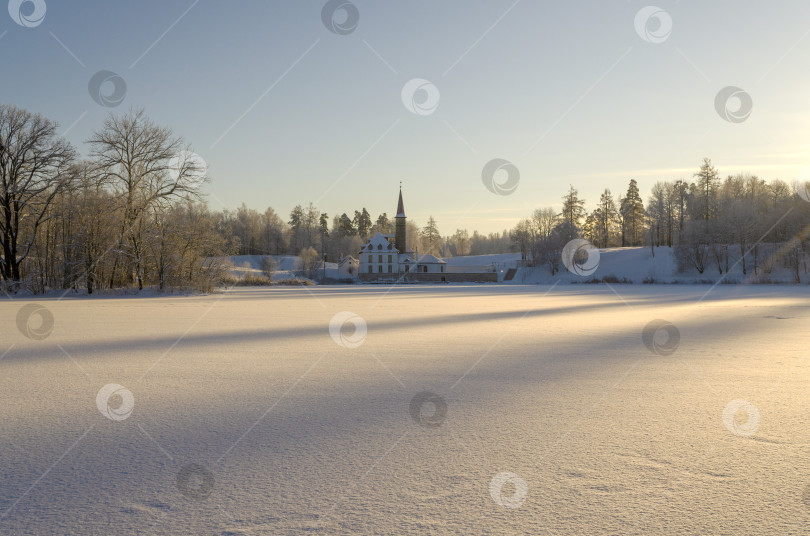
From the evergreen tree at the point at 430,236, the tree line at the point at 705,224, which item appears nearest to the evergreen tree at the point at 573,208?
the tree line at the point at 705,224

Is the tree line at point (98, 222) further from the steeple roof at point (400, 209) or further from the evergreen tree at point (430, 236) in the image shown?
the evergreen tree at point (430, 236)

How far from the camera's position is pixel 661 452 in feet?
15.0

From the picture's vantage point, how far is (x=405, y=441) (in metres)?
4.91

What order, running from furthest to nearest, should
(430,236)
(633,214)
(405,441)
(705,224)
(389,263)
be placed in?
(430,236), (633,214), (389,263), (705,224), (405,441)

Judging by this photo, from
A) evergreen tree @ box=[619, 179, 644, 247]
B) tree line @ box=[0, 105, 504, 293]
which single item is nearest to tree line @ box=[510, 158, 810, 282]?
evergreen tree @ box=[619, 179, 644, 247]

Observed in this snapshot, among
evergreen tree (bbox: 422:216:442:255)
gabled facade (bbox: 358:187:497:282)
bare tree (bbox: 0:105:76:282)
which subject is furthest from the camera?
evergreen tree (bbox: 422:216:442:255)

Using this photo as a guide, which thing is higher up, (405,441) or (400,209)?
(400,209)

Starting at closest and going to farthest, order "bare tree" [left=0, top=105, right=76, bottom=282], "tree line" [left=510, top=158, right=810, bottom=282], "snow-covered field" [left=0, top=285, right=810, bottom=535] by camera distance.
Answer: "snow-covered field" [left=0, top=285, right=810, bottom=535] < "bare tree" [left=0, top=105, right=76, bottom=282] < "tree line" [left=510, top=158, right=810, bottom=282]

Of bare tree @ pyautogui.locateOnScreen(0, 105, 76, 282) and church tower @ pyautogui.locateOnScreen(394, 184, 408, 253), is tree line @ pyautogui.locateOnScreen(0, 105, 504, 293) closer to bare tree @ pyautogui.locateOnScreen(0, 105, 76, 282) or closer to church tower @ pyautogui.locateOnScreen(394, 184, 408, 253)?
bare tree @ pyautogui.locateOnScreen(0, 105, 76, 282)

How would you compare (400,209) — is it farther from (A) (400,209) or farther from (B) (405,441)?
(B) (405,441)

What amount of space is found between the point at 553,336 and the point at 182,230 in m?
30.4

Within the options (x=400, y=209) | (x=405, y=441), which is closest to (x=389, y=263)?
(x=400, y=209)

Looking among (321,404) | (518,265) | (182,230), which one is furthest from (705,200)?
(321,404)

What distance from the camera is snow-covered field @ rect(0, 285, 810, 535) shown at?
3.43 meters
